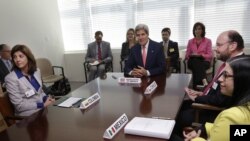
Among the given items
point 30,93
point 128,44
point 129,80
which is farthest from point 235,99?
point 128,44

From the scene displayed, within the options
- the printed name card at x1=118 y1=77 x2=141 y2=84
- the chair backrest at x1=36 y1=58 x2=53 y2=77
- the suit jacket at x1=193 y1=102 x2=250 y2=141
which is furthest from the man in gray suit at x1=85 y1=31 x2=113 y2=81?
the suit jacket at x1=193 y1=102 x2=250 y2=141

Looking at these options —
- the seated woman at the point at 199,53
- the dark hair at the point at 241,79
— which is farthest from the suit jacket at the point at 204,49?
the dark hair at the point at 241,79

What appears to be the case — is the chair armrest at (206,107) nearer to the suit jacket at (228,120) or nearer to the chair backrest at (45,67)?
the suit jacket at (228,120)

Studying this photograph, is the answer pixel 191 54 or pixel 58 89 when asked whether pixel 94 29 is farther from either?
pixel 191 54

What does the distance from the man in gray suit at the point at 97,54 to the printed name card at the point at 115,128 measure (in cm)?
340

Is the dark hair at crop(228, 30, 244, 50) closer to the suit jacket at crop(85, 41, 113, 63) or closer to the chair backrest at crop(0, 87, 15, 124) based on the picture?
the chair backrest at crop(0, 87, 15, 124)

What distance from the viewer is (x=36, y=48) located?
4559 mm

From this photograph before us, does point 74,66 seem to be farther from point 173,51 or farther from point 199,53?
point 199,53

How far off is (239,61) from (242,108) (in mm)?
282

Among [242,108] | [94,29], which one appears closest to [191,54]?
[94,29]

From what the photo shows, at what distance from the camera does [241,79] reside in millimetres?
1115

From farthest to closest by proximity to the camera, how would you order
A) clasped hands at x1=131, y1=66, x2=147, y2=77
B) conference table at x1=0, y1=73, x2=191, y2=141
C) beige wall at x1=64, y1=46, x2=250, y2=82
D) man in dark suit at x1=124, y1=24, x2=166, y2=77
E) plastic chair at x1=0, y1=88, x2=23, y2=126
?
beige wall at x1=64, y1=46, x2=250, y2=82
man in dark suit at x1=124, y1=24, x2=166, y2=77
clasped hands at x1=131, y1=66, x2=147, y2=77
plastic chair at x1=0, y1=88, x2=23, y2=126
conference table at x1=0, y1=73, x2=191, y2=141

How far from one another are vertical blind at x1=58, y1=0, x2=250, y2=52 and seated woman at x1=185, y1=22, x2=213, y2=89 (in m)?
0.47

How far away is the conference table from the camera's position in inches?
48.1
